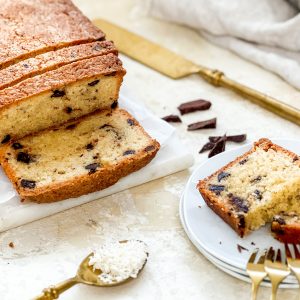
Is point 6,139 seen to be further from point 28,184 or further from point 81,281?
point 81,281

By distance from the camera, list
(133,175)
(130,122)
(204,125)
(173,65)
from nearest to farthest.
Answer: (133,175) → (130,122) → (204,125) → (173,65)

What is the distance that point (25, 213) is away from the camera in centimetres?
343

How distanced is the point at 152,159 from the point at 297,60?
1.50 metres

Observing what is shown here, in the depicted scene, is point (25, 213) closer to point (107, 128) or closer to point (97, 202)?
point (97, 202)

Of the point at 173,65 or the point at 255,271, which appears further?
the point at 173,65

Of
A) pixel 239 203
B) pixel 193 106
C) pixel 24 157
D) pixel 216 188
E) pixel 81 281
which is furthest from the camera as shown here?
pixel 193 106

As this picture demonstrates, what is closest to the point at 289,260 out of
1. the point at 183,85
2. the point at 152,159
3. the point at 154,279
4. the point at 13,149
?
the point at 154,279

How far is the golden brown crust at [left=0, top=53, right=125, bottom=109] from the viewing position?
11.5 feet

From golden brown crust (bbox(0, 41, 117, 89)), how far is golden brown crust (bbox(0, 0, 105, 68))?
0.07 m

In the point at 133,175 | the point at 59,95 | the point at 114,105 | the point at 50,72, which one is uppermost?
the point at 50,72

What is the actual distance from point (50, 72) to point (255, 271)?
155 cm

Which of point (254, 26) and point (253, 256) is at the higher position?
point (254, 26)

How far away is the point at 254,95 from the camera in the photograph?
4289 mm

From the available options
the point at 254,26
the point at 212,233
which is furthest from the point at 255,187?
the point at 254,26
